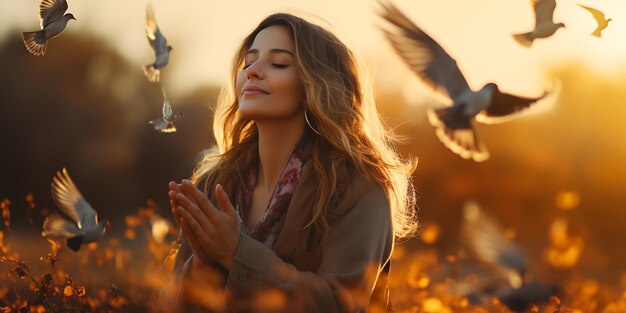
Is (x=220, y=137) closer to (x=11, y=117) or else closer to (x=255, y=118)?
(x=255, y=118)

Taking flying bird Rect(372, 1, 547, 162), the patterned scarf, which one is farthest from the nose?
flying bird Rect(372, 1, 547, 162)

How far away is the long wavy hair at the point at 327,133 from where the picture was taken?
2.77 meters

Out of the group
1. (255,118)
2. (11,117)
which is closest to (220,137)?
(255,118)

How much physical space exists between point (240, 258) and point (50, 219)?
4.44ft

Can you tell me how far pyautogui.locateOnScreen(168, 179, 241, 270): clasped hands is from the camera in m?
2.40

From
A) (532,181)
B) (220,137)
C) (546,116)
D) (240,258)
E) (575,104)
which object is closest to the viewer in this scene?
(240,258)

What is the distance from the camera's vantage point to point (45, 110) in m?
15.9

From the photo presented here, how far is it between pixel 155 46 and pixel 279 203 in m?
1.16

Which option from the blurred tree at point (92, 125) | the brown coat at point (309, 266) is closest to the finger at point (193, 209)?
the brown coat at point (309, 266)

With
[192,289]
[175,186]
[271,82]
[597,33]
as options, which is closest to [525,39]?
[597,33]

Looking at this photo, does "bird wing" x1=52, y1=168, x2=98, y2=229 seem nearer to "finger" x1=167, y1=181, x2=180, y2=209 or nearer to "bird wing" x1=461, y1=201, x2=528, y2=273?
"finger" x1=167, y1=181, x2=180, y2=209

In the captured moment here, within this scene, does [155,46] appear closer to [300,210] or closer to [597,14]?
[300,210]

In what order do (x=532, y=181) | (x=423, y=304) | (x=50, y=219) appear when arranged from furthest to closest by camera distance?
(x=532, y=181)
(x=423, y=304)
(x=50, y=219)

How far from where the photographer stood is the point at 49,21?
10.9 ft
